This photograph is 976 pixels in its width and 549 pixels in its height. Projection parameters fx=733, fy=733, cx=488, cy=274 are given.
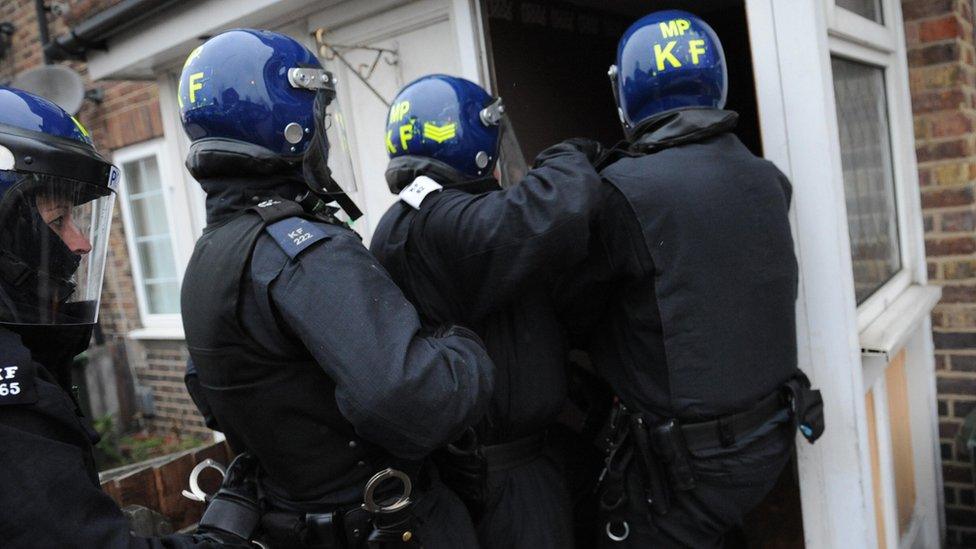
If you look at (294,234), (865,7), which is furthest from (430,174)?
(865,7)

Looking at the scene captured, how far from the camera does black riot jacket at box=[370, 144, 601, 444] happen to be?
1.79 metres

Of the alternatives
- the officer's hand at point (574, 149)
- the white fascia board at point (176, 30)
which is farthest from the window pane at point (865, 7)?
the white fascia board at point (176, 30)

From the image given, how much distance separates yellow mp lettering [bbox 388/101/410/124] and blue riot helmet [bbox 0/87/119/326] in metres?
0.85

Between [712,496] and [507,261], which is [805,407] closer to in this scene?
[712,496]

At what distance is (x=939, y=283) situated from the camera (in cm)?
292

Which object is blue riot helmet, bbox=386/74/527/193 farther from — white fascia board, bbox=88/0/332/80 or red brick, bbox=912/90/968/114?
red brick, bbox=912/90/968/114

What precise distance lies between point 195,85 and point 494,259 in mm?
812

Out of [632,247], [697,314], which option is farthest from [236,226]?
[697,314]

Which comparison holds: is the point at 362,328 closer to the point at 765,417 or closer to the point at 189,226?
the point at 765,417

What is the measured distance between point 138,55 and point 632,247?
3072mm

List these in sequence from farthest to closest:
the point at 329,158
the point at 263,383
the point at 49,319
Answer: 1. the point at 329,158
2. the point at 263,383
3. the point at 49,319

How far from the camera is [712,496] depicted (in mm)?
→ 1996

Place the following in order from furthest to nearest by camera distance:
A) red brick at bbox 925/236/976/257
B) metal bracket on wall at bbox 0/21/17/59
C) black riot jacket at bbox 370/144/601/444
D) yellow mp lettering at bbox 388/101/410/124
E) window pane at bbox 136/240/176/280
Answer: metal bracket on wall at bbox 0/21/17/59, window pane at bbox 136/240/176/280, red brick at bbox 925/236/976/257, yellow mp lettering at bbox 388/101/410/124, black riot jacket at bbox 370/144/601/444

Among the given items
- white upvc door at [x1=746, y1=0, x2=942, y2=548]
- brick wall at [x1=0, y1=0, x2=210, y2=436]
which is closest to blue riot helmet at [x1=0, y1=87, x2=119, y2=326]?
white upvc door at [x1=746, y1=0, x2=942, y2=548]
